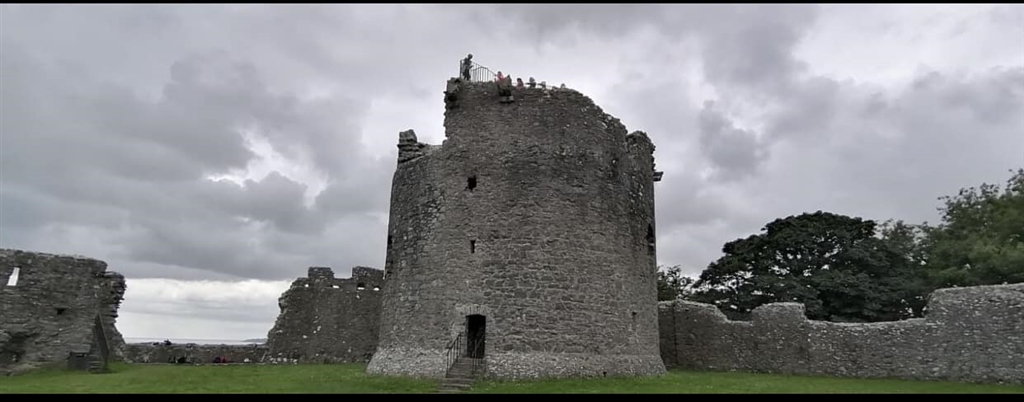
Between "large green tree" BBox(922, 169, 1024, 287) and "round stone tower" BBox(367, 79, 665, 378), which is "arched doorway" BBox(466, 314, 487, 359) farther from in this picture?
"large green tree" BBox(922, 169, 1024, 287)

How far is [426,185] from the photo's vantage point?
2014cm

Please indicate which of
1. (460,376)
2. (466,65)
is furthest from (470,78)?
(460,376)

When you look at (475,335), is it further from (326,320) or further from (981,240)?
(981,240)

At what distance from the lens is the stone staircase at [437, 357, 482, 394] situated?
15.9 m

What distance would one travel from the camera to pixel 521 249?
60.4ft

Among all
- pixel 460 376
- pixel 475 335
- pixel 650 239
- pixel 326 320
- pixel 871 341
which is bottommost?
pixel 460 376

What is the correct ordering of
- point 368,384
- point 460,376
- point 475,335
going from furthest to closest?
point 475,335 < point 368,384 < point 460,376

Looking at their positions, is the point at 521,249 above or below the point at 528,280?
above

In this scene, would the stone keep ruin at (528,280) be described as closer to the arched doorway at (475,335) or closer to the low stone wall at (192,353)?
→ the arched doorway at (475,335)

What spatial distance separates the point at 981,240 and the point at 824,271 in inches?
323

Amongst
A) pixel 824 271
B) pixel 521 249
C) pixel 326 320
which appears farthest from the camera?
pixel 824 271

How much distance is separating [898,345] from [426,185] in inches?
607

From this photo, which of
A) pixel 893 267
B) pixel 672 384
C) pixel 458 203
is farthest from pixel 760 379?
pixel 893 267

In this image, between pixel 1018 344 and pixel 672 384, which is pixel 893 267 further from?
pixel 672 384
